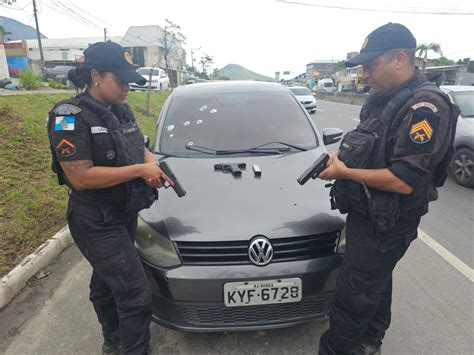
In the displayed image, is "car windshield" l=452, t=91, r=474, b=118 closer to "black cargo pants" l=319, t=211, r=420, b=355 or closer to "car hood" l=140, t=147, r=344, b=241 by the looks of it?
"car hood" l=140, t=147, r=344, b=241

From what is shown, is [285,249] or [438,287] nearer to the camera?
[285,249]

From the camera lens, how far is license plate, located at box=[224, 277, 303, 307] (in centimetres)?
190

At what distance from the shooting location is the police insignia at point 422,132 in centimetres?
156

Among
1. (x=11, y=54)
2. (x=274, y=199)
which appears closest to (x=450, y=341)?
(x=274, y=199)

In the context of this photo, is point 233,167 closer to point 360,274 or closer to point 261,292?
point 261,292

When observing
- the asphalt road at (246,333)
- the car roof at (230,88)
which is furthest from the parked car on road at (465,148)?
the car roof at (230,88)

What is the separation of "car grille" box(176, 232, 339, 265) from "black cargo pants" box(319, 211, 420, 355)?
0.23m

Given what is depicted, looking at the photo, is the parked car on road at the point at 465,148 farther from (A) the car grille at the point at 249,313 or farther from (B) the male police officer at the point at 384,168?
(A) the car grille at the point at 249,313

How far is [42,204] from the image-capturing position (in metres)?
3.97

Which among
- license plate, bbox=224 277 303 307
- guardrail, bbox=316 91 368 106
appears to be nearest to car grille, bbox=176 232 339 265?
license plate, bbox=224 277 303 307

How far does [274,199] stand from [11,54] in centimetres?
3872

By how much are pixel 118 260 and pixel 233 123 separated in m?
1.66

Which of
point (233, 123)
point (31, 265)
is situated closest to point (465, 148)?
point (233, 123)

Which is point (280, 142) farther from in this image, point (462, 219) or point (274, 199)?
point (462, 219)
